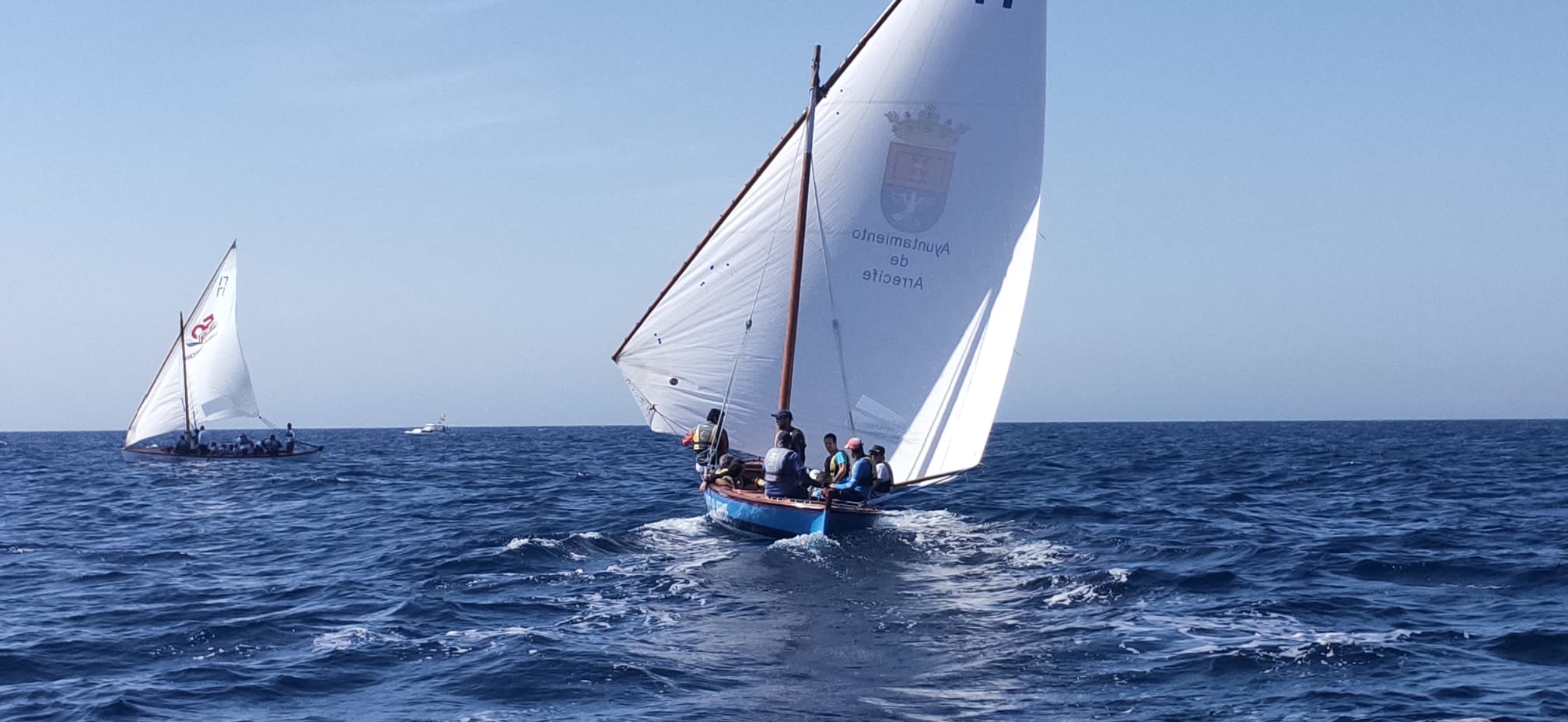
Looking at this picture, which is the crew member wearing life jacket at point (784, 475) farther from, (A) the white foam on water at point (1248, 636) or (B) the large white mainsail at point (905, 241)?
(A) the white foam on water at point (1248, 636)

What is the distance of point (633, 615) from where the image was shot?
1662 cm

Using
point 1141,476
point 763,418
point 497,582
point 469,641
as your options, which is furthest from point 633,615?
point 1141,476

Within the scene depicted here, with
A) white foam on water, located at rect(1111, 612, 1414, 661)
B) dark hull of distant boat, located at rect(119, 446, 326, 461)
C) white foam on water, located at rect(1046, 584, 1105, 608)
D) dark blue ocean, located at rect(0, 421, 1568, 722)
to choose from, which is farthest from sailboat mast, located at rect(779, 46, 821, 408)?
dark hull of distant boat, located at rect(119, 446, 326, 461)

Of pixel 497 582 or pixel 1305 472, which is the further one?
pixel 1305 472

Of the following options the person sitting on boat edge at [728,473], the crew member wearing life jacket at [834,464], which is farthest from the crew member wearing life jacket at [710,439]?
the crew member wearing life jacket at [834,464]

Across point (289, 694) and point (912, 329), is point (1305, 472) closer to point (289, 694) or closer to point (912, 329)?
point (912, 329)

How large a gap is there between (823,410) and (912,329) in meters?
2.62

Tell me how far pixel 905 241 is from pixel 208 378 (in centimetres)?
5051

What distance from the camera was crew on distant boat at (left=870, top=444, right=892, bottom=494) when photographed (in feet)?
77.2

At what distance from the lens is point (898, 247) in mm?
24750

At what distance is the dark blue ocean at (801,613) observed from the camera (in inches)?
482

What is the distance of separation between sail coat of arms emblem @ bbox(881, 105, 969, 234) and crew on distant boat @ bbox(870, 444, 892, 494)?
4.52 meters

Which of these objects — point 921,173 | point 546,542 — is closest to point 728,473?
point 546,542

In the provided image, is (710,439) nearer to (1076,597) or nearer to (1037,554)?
(1037,554)
